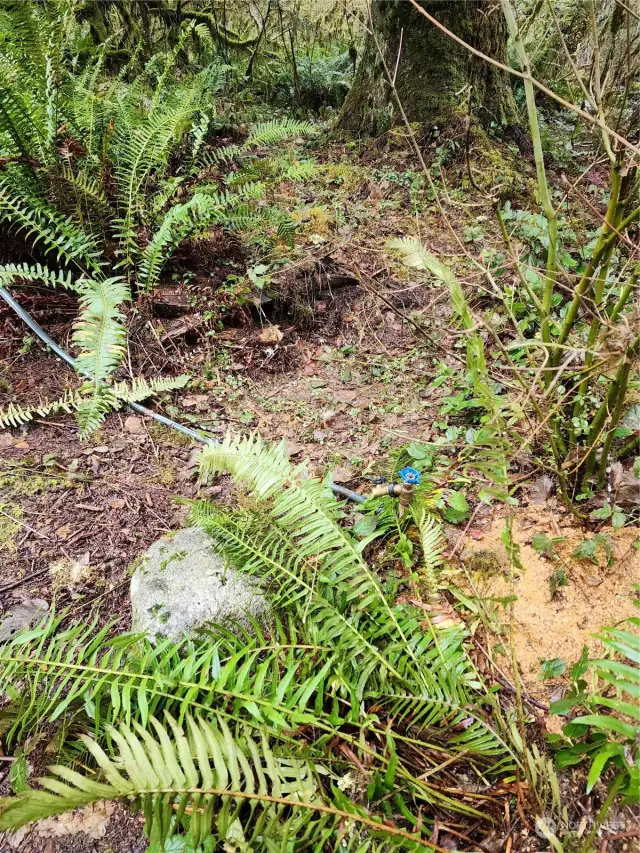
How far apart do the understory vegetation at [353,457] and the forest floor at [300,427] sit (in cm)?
3

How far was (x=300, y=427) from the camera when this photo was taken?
2762mm

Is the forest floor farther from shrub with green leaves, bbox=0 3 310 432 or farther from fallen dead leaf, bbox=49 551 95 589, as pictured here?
shrub with green leaves, bbox=0 3 310 432

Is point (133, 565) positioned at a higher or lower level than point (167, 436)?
lower

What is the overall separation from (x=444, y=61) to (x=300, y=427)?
11.3ft

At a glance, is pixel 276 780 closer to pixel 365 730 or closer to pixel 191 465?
pixel 365 730

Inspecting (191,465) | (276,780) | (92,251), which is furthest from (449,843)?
(92,251)

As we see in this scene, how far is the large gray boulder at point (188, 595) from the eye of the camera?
5.68 ft

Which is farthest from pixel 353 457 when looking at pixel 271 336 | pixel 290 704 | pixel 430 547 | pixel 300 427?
pixel 290 704

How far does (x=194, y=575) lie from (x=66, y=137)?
288 centimetres

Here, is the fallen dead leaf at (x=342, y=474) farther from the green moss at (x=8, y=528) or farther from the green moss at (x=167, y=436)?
the green moss at (x=8, y=528)

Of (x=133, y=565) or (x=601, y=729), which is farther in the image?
(x=133, y=565)

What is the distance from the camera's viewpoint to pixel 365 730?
153cm

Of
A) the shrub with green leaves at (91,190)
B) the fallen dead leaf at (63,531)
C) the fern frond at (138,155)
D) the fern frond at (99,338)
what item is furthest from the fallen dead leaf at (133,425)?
the fern frond at (138,155)

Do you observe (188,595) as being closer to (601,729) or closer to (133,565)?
(133,565)
